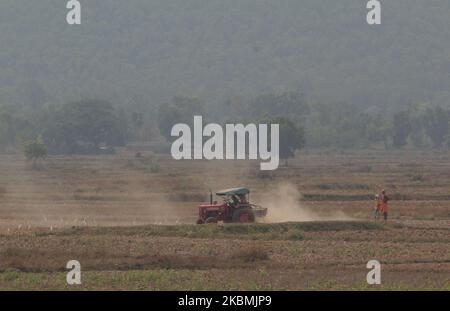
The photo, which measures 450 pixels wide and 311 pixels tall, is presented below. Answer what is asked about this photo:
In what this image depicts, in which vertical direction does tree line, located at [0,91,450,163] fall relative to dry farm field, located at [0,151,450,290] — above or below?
above

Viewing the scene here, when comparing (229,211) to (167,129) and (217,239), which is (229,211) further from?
(167,129)

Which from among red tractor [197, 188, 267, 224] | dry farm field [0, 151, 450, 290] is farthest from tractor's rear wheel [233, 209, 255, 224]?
dry farm field [0, 151, 450, 290]

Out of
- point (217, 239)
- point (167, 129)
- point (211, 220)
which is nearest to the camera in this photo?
point (217, 239)

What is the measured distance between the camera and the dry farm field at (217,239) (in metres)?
30.4

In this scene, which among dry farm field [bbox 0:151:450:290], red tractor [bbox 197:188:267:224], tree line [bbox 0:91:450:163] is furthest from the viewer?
tree line [bbox 0:91:450:163]

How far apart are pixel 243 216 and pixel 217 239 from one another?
4.49m

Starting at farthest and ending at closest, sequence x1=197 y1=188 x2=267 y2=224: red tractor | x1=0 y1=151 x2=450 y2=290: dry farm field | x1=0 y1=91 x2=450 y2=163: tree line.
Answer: x1=0 y1=91 x2=450 y2=163: tree line, x1=197 y1=188 x2=267 y2=224: red tractor, x1=0 y1=151 x2=450 y2=290: dry farm field

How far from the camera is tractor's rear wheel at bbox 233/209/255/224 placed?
43812mm

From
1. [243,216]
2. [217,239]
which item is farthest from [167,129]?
[217,239]

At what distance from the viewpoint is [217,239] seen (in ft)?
130

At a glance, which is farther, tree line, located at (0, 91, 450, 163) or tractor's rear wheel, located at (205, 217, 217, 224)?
tree line, located at (0, 91, 450, 163)

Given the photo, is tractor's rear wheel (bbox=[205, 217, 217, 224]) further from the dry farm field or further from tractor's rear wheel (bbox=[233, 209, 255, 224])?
tractor's rear wheel (bbox=[233, 209, 255, 224])

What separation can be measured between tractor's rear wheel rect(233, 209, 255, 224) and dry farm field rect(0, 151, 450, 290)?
141 centimetres
